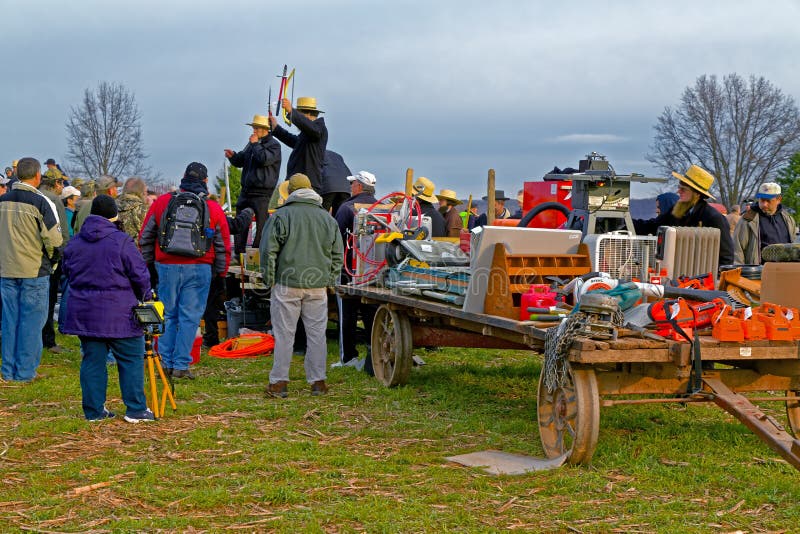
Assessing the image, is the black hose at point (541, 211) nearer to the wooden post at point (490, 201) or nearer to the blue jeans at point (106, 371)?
the wooden post at point (490, 201)

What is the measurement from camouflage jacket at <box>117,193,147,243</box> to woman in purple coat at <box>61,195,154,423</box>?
Answer: 11.9ft

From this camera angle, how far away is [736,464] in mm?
6258

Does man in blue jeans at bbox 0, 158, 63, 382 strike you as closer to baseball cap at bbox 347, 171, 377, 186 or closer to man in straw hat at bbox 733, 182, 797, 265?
baseball cap at bbox 347, 171, 377, 186

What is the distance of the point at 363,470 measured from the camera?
6.21 meters

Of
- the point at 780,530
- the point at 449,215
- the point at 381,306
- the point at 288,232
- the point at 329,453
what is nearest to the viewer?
the point at 780,530

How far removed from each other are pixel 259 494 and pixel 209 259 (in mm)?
4741

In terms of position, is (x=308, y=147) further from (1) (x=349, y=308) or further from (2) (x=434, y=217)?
(1) (x=349, y=308)

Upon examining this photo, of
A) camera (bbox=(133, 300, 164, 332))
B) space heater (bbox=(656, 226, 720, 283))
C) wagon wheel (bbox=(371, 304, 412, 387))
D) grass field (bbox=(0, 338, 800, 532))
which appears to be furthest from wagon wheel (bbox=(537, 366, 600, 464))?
camera (bbox=(133, 300, 164, 332))

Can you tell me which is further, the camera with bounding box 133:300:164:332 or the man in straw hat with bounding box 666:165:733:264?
the man in straw hat with bounding box 666:165:733:264

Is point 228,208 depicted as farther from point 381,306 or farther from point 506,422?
point 506,422

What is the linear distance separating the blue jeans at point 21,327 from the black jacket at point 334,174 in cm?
423

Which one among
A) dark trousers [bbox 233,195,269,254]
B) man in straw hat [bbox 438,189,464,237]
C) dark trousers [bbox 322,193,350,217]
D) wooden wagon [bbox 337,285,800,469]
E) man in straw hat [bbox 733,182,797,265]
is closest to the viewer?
wooden wagon [bbox 337,285,800,469]

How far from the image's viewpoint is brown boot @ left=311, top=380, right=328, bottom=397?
29.7 ft

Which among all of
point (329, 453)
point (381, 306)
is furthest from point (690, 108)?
point (329, 453)
